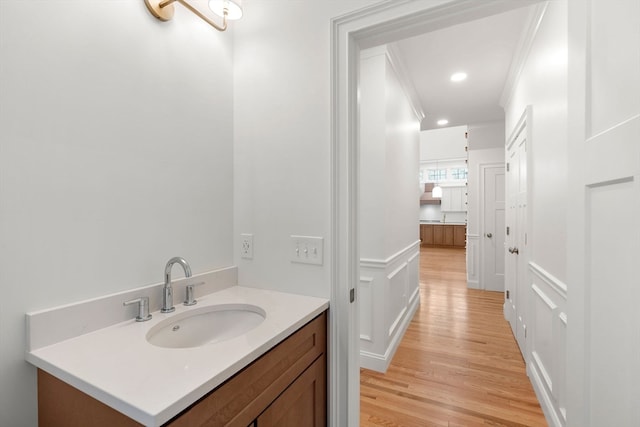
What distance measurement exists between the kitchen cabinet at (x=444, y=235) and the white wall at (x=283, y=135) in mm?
9256

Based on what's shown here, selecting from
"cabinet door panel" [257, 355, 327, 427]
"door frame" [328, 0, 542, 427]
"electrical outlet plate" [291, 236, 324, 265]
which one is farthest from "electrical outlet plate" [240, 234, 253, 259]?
"cabinet door panel" [257, 355, 327, 427]

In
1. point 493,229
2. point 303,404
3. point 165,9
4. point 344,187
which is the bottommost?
point 303,404

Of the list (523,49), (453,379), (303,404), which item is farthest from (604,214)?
(523,49)

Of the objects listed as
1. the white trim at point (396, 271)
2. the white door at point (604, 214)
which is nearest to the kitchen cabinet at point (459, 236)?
the white trim at point (396, 271)

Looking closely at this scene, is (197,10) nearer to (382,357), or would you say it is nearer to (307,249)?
(307,249)

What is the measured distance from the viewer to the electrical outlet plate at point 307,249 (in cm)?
127

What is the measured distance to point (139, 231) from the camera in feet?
3.64

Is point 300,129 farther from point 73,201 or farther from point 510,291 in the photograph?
point 510,291

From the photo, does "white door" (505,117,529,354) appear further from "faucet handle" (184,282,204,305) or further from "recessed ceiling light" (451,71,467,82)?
"faucet handle" (184,282,204,305)

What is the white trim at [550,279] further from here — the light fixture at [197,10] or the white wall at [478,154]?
the white wall at [478,154]

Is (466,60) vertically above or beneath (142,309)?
above

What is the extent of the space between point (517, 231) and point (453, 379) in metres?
1.55

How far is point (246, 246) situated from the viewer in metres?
1.48

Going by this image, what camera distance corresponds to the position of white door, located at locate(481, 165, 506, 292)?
441cm
